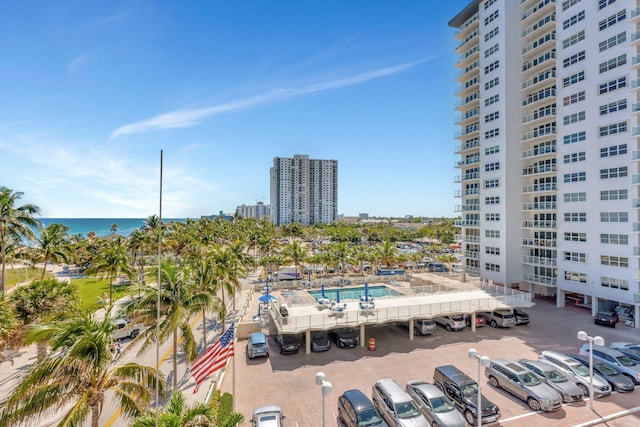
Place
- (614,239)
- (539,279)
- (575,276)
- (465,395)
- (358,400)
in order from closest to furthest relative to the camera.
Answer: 1. (358,400)
2. (465,395)
3. (614,239)
4. (575,276)
5. (539,279)

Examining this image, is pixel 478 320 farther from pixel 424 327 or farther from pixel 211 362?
pixel 211 362

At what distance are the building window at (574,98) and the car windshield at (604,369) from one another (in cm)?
2939

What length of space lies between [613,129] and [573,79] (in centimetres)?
769

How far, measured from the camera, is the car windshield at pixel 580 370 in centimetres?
1818

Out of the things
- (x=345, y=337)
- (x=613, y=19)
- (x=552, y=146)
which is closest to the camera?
(x=345, y=337)

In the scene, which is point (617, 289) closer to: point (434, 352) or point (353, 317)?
point (434, 352)

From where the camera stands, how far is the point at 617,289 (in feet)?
103

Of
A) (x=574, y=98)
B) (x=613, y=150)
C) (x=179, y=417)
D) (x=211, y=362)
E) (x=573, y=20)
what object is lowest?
(x=211, y=362)

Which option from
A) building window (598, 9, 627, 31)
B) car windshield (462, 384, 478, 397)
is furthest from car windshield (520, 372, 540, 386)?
building window (598, 9, 627, 31)

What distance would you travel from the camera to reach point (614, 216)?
31953 mm

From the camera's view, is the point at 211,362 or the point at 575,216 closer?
the point at 211,362

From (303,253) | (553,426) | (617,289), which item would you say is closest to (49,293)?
(553,426)

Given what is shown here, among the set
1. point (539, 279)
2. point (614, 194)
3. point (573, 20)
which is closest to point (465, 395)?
point (614, 194)

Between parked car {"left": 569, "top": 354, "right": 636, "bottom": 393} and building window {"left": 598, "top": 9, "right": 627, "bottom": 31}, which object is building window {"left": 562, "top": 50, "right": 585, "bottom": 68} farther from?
parked car {"left": 569, "top": 354, "right": 636, "bottom": 393}
